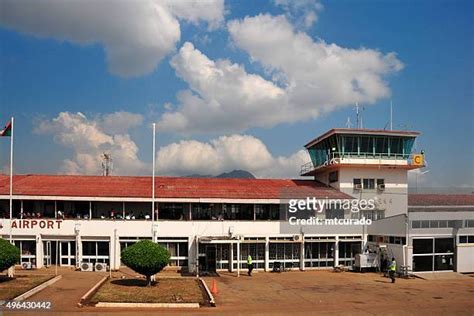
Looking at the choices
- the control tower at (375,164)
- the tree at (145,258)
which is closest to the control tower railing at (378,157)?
the control tower at (375,164)

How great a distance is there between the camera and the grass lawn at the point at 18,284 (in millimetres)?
22534

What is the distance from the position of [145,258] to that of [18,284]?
6.39 metres

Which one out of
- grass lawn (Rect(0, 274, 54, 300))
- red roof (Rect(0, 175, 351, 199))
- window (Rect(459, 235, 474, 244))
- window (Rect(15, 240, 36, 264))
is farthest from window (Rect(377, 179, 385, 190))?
window (Rect(15, 240, 36, 264))

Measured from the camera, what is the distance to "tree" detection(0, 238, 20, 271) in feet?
81.0

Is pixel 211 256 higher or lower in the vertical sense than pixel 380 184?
lower

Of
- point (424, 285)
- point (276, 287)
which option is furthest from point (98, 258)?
point (424, 285)

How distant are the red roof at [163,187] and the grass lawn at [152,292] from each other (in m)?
8.35

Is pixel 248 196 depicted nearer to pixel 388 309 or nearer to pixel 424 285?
pixel 424 285

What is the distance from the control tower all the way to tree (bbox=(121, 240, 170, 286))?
1758cm

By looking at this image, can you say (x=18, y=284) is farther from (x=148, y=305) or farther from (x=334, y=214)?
(x=334, y=214)

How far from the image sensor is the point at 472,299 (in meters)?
23.9

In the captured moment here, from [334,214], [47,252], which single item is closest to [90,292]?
[47,252]

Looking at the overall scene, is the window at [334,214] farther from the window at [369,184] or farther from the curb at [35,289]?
the curb at [35,289]

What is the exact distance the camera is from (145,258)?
24.7 meters
